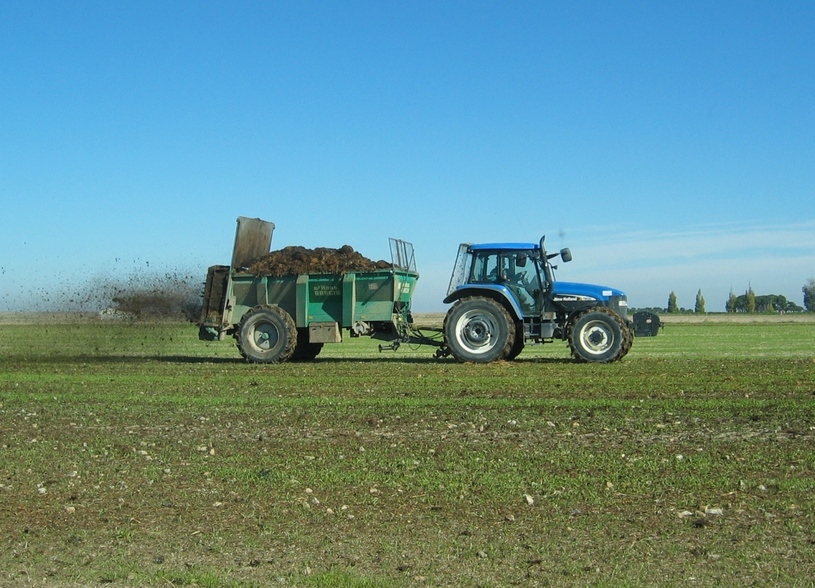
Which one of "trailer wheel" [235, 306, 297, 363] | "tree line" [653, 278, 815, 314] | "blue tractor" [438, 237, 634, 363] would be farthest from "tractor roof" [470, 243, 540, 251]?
"tree line" [653, 278, 815, 314]

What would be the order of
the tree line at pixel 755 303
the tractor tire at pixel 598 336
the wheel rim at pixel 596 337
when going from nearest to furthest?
1. the tractor tire at pixel 598 336
2. the wheel rim at pixel 596 337
3. the tree line at pixel 755 303

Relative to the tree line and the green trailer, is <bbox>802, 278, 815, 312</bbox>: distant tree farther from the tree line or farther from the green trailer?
the green trailer

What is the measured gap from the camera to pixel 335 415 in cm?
1302

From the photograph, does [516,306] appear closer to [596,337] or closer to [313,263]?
[596,337]

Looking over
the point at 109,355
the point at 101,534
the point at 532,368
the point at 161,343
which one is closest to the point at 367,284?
the point at 532,368

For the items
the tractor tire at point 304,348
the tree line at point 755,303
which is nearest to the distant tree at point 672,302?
the tree line at point 755,303

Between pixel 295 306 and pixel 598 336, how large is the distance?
675 cm

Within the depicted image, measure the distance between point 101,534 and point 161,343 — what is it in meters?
23.9

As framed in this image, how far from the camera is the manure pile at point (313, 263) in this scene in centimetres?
2219

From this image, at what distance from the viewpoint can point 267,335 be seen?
2269cm

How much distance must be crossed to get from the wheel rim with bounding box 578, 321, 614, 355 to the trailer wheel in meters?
6.39

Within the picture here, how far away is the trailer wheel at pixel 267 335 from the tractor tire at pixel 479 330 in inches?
141

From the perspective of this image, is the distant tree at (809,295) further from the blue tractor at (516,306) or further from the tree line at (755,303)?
the blue tractor at (516,306)

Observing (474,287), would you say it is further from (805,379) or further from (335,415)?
(335,415)
